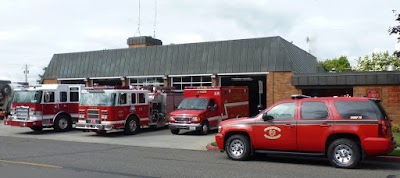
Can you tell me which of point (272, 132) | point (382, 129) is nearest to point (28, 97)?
point (272, 132)

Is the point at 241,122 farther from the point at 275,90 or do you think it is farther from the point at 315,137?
the point at 275,90

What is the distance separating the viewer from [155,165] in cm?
1099

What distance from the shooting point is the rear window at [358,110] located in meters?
10.5

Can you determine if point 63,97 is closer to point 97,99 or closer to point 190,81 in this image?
point 97,99

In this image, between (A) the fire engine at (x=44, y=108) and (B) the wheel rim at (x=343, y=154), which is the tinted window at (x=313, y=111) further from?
(A) the fire engine at (x=44, y=108)

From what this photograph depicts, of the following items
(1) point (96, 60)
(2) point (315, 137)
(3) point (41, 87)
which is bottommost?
(2) point (315, 137)

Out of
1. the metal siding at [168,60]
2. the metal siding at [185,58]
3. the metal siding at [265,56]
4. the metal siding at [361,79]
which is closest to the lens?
the metal siding at [361,79]

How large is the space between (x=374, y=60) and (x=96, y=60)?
35193mm

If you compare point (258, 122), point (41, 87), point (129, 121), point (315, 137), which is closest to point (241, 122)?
point (258, 122)

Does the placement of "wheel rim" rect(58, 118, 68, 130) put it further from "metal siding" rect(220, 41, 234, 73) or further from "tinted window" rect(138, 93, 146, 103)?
"metal siding" rect(220, 41, 234, 73)

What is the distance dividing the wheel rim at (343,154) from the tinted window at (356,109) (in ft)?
2.58

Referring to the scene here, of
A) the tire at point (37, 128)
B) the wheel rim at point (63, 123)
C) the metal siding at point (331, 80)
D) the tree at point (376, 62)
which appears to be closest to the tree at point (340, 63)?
the tree at point (376, 62)

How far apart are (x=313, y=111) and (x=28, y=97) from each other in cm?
1608

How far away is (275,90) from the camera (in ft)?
86.1
